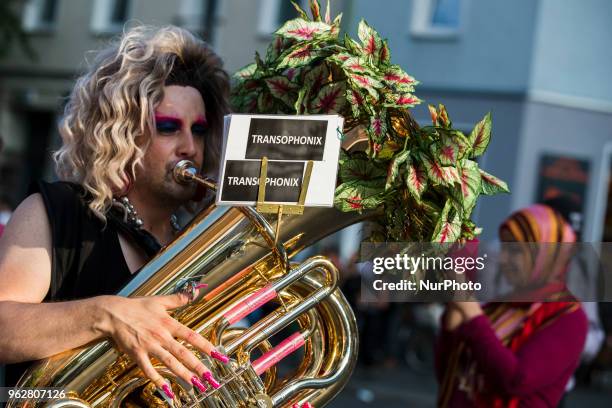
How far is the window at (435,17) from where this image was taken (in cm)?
1522

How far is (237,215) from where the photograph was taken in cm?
237

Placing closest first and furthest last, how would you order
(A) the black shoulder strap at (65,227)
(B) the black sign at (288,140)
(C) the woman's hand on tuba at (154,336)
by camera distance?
(C) the woman's hand on tuba at (154,336) < (B) the black sign at (288,140) < (A) the black shoulder strap at (65,227)

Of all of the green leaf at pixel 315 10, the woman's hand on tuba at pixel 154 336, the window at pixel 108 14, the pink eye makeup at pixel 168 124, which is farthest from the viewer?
the window at pixel 108 14

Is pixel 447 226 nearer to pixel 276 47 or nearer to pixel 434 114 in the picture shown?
pixel 434 114

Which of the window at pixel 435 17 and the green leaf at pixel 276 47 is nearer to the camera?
the green leaf at pixel 276 47

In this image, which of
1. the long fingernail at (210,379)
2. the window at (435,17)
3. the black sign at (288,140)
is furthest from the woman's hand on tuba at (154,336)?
the window at (435,17)

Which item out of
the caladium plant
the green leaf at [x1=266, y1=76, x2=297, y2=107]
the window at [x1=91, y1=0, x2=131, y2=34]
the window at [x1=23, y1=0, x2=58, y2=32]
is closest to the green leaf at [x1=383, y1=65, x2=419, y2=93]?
the caladium plant

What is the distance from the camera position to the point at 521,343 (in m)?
3.53

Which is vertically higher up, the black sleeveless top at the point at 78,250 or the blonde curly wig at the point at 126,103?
the blonde curly wig at the point at 126,103

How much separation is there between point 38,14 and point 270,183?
754 inches

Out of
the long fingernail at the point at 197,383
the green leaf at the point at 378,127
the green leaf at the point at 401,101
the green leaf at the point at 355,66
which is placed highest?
the green leaf at the point at 355,66

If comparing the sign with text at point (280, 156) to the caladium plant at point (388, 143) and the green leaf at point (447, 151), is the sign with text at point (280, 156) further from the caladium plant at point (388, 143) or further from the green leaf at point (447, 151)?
the green leaf at point (447, 151)

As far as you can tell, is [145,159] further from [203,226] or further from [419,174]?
[419,174]

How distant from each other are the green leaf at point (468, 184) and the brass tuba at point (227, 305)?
25 cm
